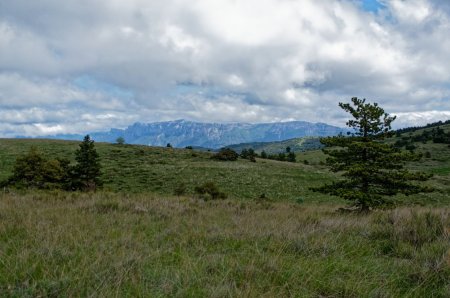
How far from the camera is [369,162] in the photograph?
53.0ft

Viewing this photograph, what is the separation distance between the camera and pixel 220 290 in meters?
3.71

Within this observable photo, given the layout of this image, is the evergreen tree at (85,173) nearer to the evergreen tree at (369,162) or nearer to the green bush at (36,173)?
the green bush at (36,173)

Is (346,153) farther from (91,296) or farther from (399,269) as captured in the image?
(91,296)

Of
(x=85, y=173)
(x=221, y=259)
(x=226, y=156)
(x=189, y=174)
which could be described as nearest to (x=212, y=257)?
(x=221, y=259)

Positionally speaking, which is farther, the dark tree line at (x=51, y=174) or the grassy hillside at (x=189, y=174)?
the grassy hillside at (x=189, y=174)

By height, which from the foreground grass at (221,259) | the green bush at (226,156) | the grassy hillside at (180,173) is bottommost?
the grassy hillside at (180,173)

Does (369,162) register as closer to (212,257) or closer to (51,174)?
(212,257)

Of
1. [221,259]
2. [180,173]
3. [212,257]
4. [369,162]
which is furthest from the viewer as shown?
[180,173]

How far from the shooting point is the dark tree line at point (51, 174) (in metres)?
27.1

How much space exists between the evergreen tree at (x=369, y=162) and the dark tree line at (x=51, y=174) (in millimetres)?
20576

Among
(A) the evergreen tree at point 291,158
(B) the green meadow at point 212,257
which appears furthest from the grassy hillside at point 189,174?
(A) the evergreen tree at point 291,158

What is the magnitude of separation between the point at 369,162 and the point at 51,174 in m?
23.0

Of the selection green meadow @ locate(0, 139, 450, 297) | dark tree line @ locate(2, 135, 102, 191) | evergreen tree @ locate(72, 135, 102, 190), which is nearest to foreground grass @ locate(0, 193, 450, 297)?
green meadow @ locate(0, 139, 450, 297)

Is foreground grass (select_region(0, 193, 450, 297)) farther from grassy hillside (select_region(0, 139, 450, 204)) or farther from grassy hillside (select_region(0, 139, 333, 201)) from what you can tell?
grassy hillside (select_region(0, 139, 450, 204))
